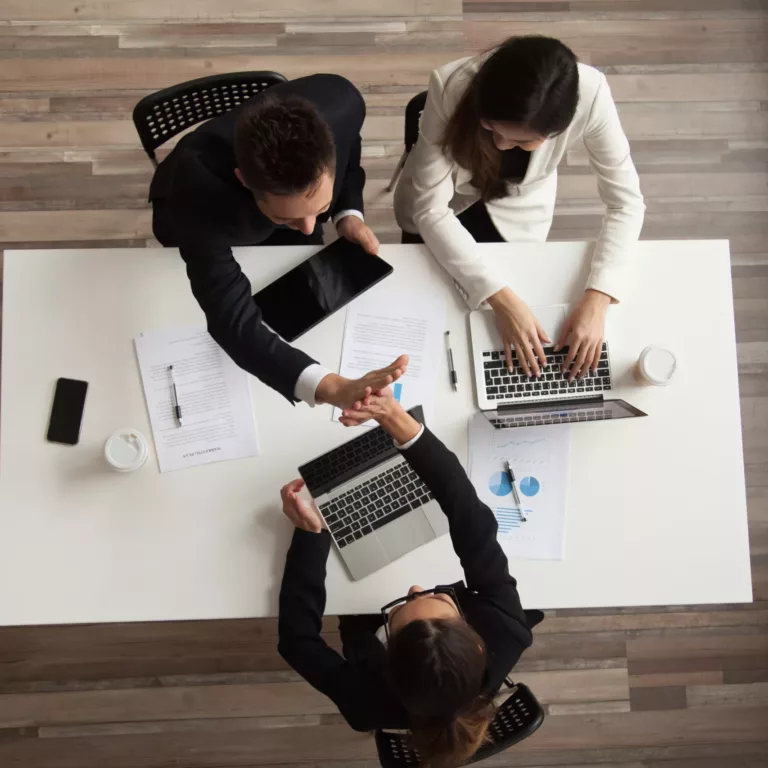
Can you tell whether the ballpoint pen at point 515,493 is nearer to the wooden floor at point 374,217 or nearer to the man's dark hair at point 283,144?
the man's dark hair at point 283,144

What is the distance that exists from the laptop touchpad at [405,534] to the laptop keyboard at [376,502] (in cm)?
1

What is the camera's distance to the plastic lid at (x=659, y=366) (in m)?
1.35

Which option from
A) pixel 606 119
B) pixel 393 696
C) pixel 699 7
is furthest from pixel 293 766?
pixel 699 7

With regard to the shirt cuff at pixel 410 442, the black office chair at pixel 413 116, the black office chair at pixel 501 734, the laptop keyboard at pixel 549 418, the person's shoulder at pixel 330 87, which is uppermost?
the person's shoulder at pixel 330 87

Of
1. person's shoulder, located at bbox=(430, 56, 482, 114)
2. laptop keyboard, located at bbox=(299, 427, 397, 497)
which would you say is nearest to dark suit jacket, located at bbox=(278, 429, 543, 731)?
laptop keyboard, located at bbox=(299, 427, 397, 497)

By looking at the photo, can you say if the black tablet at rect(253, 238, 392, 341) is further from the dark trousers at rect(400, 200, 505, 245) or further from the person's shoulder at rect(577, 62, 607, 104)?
the person's shoulder at rect(577, 62, 607, 104)

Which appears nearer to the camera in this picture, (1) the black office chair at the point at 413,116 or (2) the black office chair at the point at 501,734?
(2) the black office chair at the point at 501,734

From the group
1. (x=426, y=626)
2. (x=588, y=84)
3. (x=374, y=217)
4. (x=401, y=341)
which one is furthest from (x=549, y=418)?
(x=374, y=217)

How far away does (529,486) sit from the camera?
4.51ft

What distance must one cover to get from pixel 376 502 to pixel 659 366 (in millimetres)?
643

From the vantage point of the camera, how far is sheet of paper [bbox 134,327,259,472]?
53.2 inches

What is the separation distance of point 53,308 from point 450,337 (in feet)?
2.73

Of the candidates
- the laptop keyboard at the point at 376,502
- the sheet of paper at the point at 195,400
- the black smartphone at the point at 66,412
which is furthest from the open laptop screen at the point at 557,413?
the black smartphone at the point at 66,412

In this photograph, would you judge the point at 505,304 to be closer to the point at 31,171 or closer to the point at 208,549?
the point at 208,549
